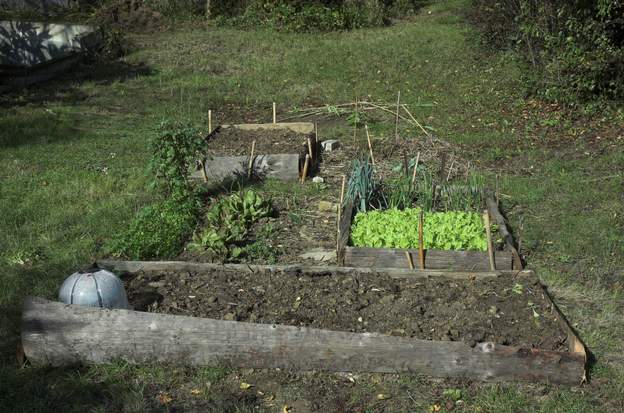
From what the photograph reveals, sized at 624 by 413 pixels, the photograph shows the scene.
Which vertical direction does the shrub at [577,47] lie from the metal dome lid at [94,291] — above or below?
above

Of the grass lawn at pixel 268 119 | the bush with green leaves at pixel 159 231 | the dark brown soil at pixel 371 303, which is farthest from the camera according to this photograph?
the bush with green leaves at pixel 159 231

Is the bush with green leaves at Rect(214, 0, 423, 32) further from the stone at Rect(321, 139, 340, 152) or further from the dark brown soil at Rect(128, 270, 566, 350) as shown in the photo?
the dark brown soil at Rect(128, 270, 566, 350)

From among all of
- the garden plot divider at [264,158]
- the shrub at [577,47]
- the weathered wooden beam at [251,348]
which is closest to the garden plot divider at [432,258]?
the weathered wooden beam at [251,348]

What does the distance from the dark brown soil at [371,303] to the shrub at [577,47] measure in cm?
597

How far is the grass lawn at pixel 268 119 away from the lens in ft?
13.4

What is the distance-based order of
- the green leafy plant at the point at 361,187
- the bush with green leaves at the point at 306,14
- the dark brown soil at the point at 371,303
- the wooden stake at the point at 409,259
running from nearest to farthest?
the dark brown soil at the point at 371,303 < the wooden stake at the point at 409,259 < the green leafy plant at the point at 361,187 < the bush with green leaves at the point at 306,14

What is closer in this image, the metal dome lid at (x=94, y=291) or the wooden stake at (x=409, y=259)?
the metal dome lid at (x=94, y=291)

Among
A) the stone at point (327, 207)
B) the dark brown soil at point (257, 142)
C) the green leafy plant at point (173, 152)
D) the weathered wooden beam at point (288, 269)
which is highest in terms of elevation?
the green leafy plant at point (173, 152)

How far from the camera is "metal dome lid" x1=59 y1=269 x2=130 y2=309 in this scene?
4.34 meters

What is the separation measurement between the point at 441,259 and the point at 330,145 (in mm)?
3954

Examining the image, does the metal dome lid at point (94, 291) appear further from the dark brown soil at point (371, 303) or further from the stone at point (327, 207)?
the stone at point (327, 207)

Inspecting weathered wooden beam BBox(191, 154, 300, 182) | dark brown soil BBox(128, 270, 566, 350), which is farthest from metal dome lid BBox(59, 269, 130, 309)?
weathered wooden beam BBox(191, 154, 300, 182)

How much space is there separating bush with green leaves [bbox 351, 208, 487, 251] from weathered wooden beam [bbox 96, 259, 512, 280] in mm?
478

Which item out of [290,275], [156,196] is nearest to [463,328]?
[290,275]
